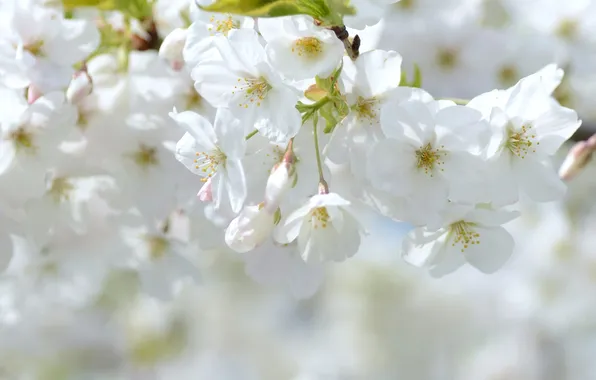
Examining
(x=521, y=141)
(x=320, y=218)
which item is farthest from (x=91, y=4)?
(x=521, y=141)

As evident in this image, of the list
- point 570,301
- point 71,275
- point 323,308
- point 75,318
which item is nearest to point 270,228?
point 71,275

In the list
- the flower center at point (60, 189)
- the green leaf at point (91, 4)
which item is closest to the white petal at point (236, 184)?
the green leaf at point (91, 4)

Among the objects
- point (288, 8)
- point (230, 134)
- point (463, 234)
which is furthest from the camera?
point (463, 234)

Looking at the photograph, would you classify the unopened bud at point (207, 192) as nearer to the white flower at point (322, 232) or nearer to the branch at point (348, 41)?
the white flower at point (322, 232)

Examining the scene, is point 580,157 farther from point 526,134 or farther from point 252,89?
point 252,89

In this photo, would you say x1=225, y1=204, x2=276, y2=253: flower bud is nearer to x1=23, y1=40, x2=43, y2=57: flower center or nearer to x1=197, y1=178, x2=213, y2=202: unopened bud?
x1=197, y1=178, x2=213, y2=202: unopened bud
